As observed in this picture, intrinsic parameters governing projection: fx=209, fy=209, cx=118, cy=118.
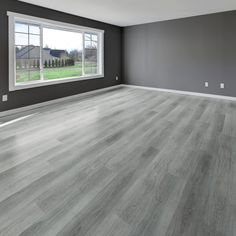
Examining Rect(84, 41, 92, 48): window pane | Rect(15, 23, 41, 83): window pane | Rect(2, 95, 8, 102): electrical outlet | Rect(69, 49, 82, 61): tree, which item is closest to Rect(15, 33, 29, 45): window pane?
Rect(15, 23, 41, 83): window pane

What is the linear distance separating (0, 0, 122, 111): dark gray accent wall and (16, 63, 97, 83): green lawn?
28cm

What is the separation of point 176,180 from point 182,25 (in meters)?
5.73

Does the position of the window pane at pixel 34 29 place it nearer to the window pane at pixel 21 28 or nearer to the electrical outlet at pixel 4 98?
the window pane at pixel 21 28

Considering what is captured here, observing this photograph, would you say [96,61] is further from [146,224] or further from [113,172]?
[146,224]

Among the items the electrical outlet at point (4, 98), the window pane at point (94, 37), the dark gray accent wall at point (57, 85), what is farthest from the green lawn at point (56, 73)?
the window pane at point (94, 37)

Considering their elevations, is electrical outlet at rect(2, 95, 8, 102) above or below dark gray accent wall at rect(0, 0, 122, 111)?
below

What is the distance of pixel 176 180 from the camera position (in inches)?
80.7

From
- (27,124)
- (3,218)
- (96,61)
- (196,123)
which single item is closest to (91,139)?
(27,124)

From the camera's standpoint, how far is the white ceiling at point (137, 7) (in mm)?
4539

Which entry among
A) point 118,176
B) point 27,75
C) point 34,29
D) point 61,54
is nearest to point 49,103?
point 27,75

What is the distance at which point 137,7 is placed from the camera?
16.5 ft

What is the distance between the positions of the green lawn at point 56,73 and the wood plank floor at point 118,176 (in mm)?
1137

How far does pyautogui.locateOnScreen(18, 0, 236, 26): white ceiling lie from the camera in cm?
454

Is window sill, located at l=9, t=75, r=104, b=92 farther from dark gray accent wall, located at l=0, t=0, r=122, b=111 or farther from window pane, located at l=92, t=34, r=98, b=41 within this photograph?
window pane, located at l=92, t=34, r=98, b=41
